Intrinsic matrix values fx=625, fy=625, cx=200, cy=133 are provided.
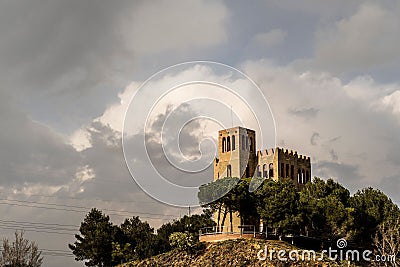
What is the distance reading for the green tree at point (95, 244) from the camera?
9719 centimetres

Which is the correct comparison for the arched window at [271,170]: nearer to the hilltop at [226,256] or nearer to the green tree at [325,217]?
the green tree at [325,217]

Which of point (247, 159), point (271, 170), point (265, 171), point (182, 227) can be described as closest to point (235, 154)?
point (247, 159)

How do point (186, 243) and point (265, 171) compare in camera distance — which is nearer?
point (186, 243)

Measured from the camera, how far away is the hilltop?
76438 millimetres

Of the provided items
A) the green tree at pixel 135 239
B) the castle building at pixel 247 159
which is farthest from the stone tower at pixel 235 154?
the green tree at pixel 135 239

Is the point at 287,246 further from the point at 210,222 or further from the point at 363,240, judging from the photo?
the point at 210,222

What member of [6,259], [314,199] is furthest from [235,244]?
[6,259]

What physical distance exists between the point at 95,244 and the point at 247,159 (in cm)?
2811

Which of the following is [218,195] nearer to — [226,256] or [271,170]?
[226,256]

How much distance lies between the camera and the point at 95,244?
97.2 meters

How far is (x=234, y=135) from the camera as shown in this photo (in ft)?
340

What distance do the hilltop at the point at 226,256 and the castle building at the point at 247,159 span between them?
19.9m

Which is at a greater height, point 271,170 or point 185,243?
point 271,170

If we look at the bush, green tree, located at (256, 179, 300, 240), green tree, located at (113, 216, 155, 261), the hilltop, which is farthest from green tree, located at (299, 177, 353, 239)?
green tree, located at (113, 216, 155, 261)
